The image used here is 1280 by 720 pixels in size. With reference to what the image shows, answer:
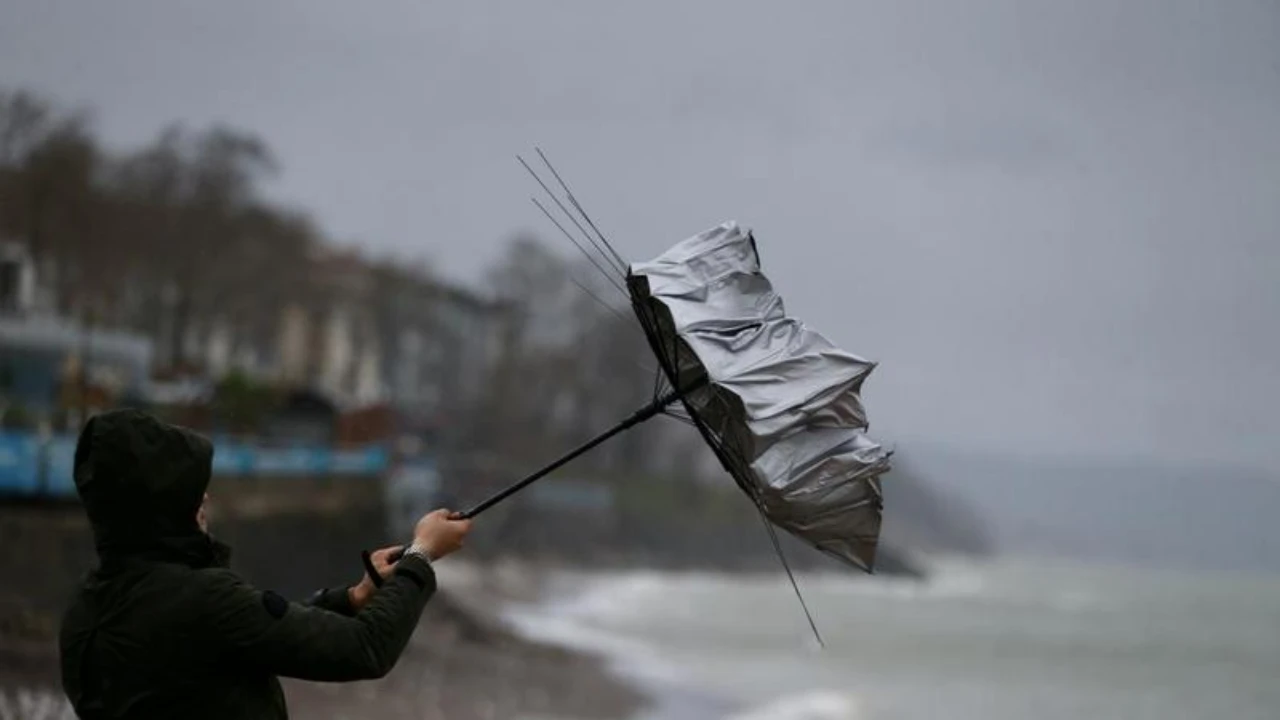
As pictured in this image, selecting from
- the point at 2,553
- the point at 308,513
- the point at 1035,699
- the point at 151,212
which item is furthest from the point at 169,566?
the point at 151,212

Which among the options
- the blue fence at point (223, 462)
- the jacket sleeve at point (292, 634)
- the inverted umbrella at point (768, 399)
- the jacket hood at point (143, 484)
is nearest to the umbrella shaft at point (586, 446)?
the inverted umbrella at point (768, 399)

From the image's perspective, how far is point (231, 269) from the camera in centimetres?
6556

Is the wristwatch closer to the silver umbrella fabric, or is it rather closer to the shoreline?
the silver umbrella fabric

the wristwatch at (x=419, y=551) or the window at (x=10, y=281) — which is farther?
the window at (x=10, y=281)

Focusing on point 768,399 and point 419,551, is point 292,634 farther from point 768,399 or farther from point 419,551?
point 768,399

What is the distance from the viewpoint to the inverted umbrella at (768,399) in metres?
4.21

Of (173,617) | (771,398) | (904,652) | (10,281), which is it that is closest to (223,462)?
(10,281)

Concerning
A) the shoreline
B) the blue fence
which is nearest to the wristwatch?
the blue fence

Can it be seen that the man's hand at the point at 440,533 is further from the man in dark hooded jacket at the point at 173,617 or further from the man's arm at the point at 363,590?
the man in dark hooded jacket at the point at 173,617

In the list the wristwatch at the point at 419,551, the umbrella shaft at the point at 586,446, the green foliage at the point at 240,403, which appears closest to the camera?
the wristwatch at the point at 419,551

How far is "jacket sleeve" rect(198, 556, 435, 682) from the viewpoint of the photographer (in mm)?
3221

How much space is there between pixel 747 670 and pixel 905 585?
7693cm

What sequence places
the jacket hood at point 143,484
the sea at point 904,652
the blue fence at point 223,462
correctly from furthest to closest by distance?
1. the sea at point 904,652
2. the blue fence at point 223,462
3. the jacket hood at point 143,484

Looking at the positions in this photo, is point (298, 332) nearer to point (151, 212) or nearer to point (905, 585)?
point (151, 212)
